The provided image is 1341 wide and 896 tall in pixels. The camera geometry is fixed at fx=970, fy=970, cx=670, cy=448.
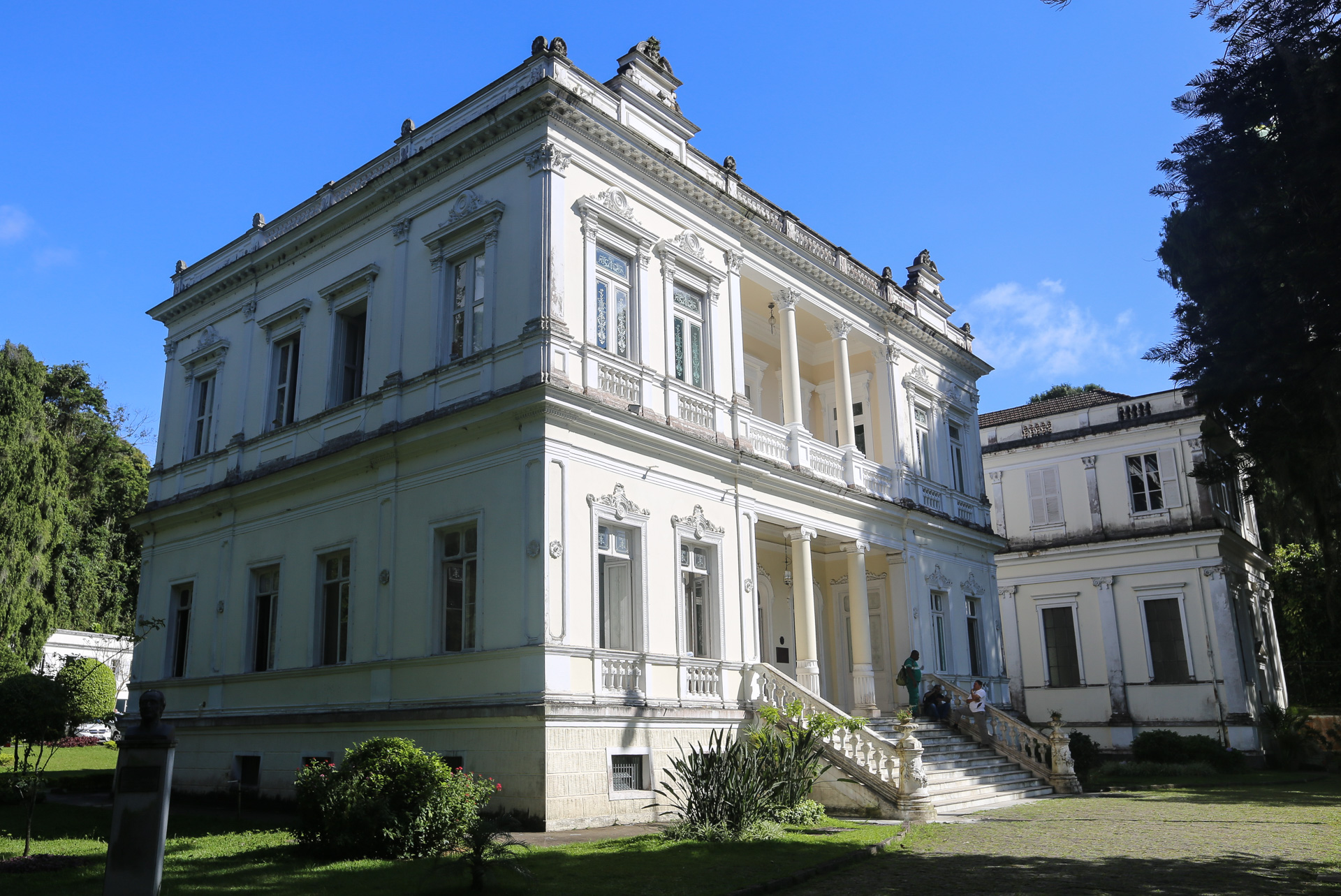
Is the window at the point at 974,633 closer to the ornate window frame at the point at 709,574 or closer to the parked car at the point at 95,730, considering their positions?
the ornate window frame at the point at 709,574

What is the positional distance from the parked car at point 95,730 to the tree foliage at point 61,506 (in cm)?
358

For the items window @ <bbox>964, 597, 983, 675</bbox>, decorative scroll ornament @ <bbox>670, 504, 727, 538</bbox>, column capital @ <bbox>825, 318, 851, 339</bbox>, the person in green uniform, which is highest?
column capital @ <bbox>825, 318, 851, 339</bbox>

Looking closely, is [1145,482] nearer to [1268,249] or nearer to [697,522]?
[697,522]

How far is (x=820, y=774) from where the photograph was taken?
14531 mm

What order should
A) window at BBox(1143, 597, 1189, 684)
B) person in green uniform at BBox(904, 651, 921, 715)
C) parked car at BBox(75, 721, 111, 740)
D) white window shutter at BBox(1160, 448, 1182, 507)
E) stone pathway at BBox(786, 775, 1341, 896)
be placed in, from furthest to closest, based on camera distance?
parked car at BBox(75, 721, 111, 740)
white window shutter at BBox(1160, 448, 1182, 507)
window at BBox(1143, 597, 1189, 684)
person in green uniform at BBox(904, 651, 921, 715)
stone pathway at BBox(786, 775, 1341, 896)

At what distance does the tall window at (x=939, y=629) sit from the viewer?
21.6 meters

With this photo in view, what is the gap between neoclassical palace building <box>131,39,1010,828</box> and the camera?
45.1 ft

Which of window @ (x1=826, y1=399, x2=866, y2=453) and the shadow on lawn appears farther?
window @ (x1=826, y1=399, x2=866, y2=453)

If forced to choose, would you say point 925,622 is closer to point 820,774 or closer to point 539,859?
point 820,774

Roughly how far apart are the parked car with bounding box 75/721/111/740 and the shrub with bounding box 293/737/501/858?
3032cm

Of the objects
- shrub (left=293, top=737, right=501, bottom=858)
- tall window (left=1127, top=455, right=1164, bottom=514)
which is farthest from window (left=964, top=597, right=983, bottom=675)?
shrub (left=293, top=737, right=501, bottom=858)

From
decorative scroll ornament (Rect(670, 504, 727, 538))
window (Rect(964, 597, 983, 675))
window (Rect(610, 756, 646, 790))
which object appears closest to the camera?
window (Rect(610, 756, 646, 790))

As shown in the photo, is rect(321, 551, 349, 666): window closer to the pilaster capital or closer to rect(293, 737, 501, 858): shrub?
rect(293, 737, 501, 858): shrub

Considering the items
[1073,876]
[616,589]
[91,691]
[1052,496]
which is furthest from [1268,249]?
[91,691]
